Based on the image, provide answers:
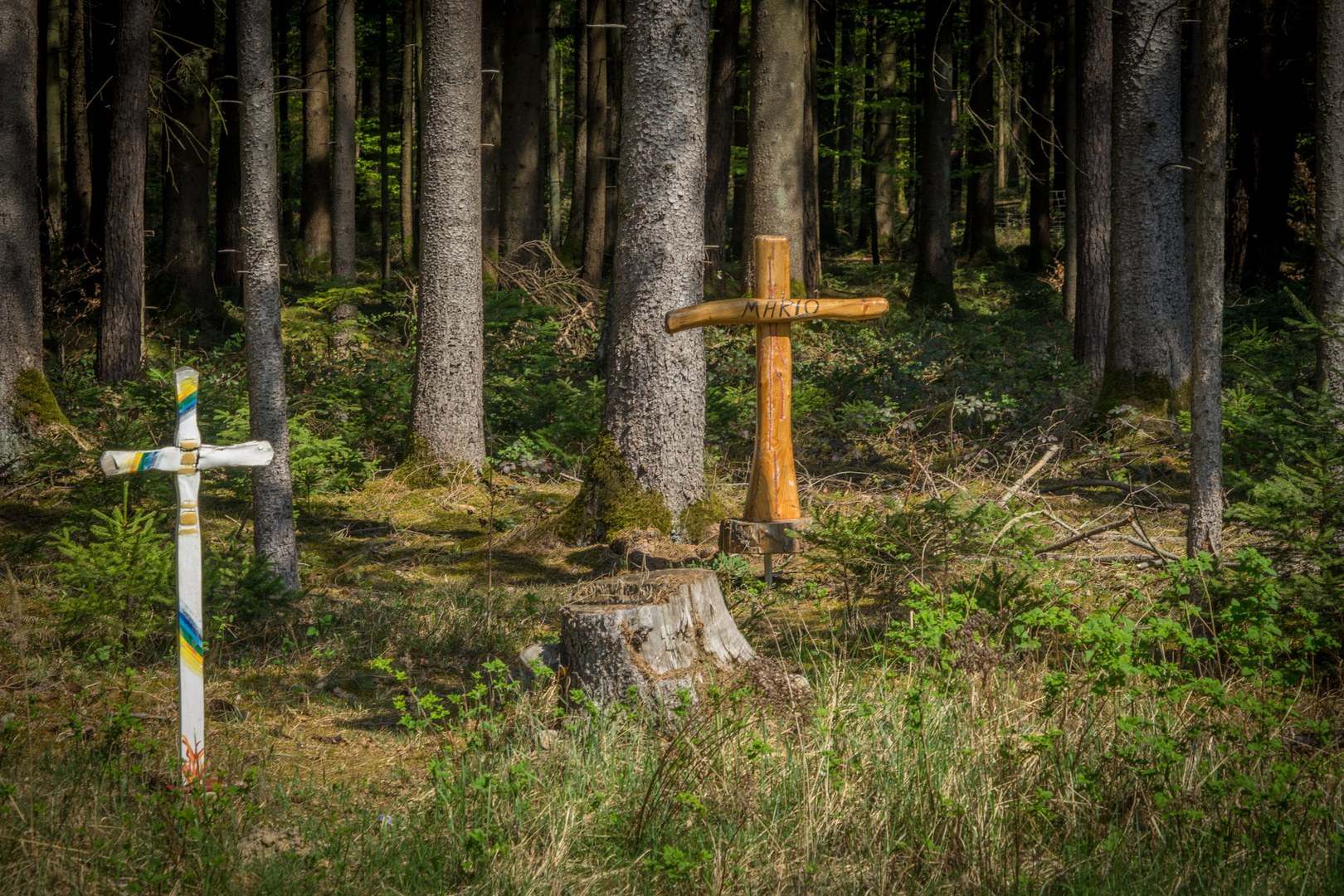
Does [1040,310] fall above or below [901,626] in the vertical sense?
above

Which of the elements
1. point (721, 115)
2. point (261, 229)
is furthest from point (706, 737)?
point (721, 115)

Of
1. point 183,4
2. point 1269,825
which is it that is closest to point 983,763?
point 1269,825

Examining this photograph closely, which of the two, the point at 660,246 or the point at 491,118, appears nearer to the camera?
the point at 660,246

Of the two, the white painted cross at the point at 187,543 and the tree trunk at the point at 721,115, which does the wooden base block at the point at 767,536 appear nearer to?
the white painted cross at the point at 187,543

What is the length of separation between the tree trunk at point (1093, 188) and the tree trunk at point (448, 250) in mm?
7943

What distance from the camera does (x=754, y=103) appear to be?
46.6 feet

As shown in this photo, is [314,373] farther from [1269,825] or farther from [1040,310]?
[1040,310]

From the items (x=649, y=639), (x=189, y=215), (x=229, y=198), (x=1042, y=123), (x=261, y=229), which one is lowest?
(x=649, y=639)

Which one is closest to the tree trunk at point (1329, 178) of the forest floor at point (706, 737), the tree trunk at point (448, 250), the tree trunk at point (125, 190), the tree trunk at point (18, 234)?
the forest floor at point (706, 737)

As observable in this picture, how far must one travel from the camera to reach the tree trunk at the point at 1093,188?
12984mm

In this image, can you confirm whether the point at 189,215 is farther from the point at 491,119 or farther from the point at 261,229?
the point at 261,229

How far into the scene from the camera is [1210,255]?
16.1 feet

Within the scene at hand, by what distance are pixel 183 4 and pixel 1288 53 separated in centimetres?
2142

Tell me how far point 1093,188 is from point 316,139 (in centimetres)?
1478
